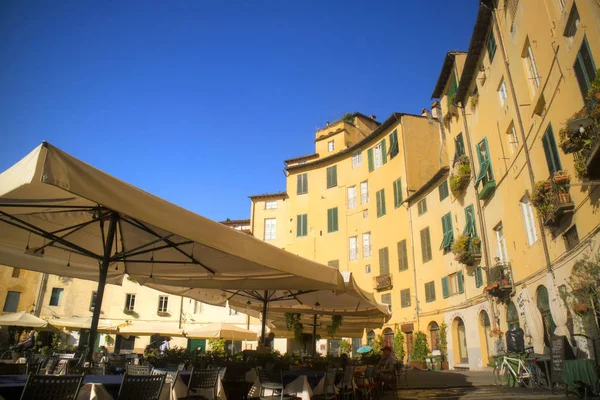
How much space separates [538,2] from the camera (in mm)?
11250

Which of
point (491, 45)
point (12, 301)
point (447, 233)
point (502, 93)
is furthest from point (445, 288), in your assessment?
point (12, 301)

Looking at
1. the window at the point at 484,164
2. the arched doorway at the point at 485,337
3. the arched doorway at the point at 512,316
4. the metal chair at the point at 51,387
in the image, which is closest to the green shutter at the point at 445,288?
the arched doorway at the point at 485,337

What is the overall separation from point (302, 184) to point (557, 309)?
25755mm

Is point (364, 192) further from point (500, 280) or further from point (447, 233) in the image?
point (500, 280)

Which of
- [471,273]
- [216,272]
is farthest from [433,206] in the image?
[216,272]

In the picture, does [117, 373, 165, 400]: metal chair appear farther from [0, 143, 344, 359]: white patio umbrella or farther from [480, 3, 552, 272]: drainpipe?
[480, 3, 552, 272]: drainpipe

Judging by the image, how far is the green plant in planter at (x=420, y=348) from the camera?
22.4 m

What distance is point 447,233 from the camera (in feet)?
69.0

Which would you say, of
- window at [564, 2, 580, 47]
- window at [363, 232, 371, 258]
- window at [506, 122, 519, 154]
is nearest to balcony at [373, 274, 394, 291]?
window at [363, 232, 371, 258]

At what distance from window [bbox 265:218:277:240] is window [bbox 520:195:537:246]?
80.4 ft

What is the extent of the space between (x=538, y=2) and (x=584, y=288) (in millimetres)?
7723

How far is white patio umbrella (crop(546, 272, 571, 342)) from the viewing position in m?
10.5

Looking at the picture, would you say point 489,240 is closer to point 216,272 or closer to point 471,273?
point 471,273

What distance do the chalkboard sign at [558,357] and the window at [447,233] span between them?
10.9 m
